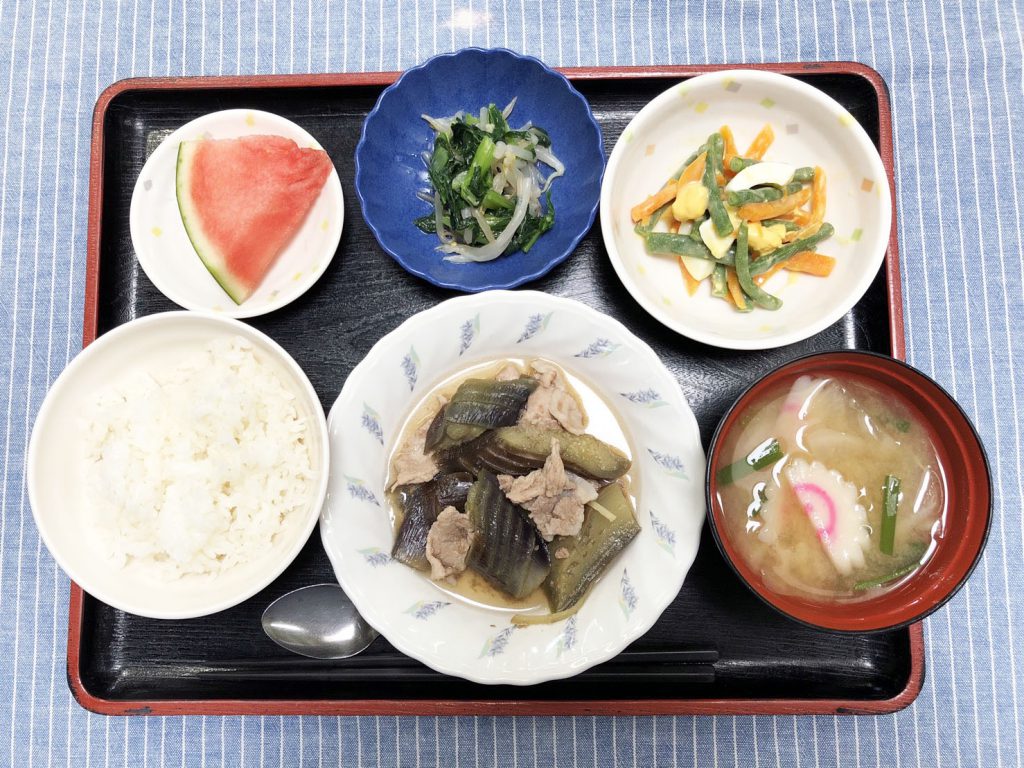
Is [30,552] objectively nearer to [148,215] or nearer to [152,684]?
[152,684]

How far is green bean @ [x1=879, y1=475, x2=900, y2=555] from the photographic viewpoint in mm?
1734

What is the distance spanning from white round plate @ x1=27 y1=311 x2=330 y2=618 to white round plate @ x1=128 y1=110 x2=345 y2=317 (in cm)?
22

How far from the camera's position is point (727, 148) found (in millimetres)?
2029

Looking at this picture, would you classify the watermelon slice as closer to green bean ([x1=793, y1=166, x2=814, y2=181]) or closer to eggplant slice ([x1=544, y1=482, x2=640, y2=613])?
eggplant slice ([x1=544, y1=482, x2=640, y2=613])

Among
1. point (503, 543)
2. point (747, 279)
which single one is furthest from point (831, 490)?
point (503, 543)

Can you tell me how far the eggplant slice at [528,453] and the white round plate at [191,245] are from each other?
674 millimetres

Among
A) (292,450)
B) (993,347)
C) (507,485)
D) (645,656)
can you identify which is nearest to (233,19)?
(292,450)

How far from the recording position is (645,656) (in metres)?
1.98

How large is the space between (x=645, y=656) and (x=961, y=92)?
2147 mm

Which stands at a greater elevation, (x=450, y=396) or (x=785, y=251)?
(x=785, y=251)

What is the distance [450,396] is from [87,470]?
100 centimetres

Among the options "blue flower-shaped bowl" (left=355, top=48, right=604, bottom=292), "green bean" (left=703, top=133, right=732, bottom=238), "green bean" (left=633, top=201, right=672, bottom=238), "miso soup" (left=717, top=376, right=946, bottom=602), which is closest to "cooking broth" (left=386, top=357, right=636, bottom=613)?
"blue flower-shaped bowl" (left=355, top=48, right=604, bottom=292)

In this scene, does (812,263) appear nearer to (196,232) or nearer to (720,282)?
(720,282)

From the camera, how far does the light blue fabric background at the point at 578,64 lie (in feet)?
7.07
